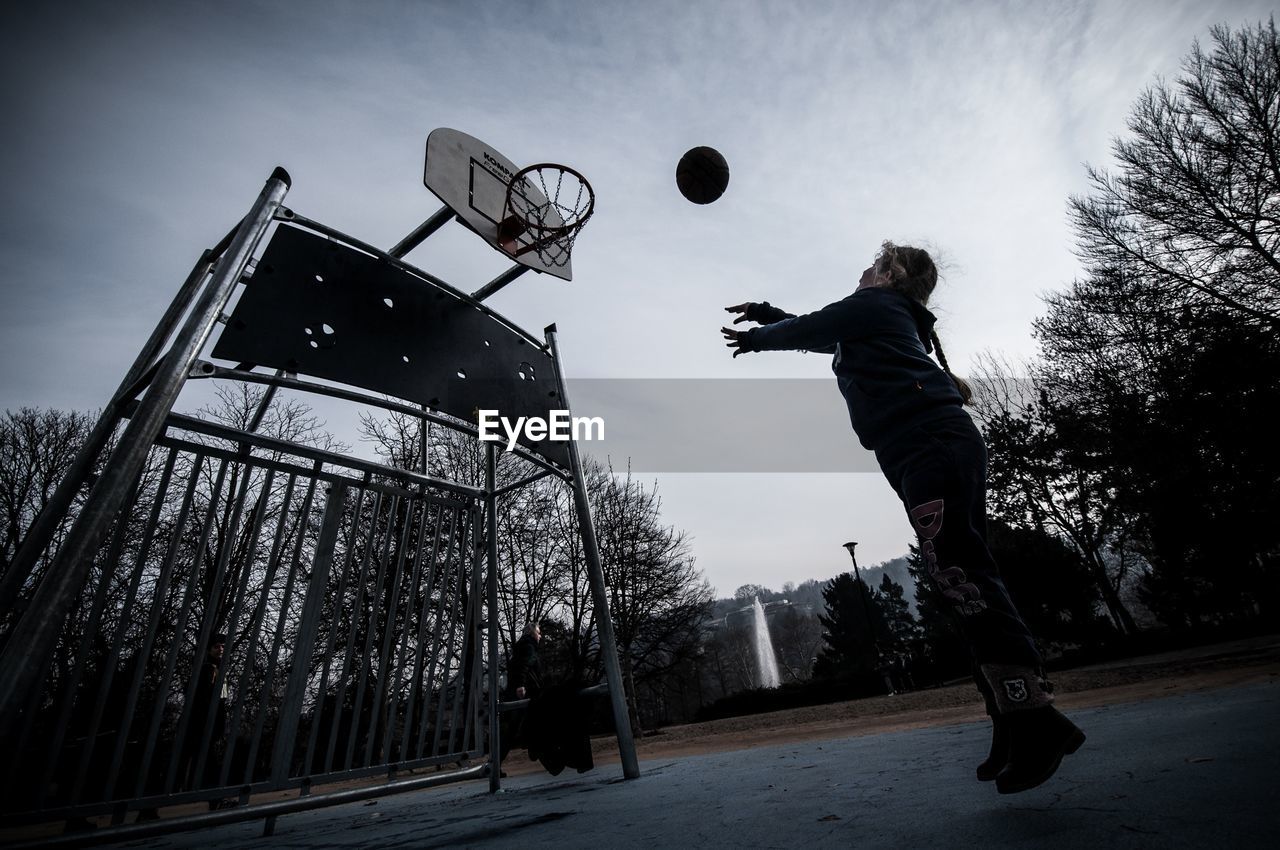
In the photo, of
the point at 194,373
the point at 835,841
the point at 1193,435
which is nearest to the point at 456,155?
the point at 194,373

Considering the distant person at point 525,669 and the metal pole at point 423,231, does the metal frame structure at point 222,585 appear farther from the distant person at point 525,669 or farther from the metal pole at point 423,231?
the distant person at point 525,669

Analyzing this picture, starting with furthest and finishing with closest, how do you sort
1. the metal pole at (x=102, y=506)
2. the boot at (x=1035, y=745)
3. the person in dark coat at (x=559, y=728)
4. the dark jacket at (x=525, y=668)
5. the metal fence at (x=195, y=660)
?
the dark jacket at (x=525, y=668) < the person in dark coat at (x=559, y=728) < the metal fence at (x=195, y=660) < the boot at (x=1035, y=745) < the metal pole at (x=102, y=506)

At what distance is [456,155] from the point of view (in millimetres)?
4723

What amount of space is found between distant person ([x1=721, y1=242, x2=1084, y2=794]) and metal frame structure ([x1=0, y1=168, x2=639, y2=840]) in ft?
6.38

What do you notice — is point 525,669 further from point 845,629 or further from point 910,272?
point 845,629

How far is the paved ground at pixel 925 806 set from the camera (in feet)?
3.52

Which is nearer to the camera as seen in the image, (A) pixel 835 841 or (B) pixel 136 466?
(A) pixel 835 841

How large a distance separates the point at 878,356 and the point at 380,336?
2479 mm

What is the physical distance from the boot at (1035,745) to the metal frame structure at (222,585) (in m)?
2.15

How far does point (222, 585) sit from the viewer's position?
2.29 metres

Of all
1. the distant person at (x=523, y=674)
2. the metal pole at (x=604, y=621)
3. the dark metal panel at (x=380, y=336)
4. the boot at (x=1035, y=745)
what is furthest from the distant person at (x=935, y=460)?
the distant person at (x=523, y=674)

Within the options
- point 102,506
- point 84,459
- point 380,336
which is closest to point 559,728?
point 380,336

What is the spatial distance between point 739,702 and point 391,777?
23.4 meters

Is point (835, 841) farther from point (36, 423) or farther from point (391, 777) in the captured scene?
point (36, 423)
